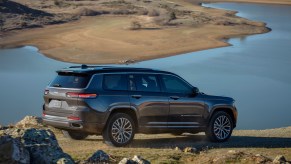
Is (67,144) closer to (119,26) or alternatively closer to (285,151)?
(285,151)

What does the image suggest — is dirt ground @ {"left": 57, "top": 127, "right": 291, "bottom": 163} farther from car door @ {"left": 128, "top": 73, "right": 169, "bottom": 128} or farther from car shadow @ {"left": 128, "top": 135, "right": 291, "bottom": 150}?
car door @ {"left": 128, "top": 73, "right": 169, "bottom": 128}

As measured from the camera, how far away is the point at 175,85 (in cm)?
1236

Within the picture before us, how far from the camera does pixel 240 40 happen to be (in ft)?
177

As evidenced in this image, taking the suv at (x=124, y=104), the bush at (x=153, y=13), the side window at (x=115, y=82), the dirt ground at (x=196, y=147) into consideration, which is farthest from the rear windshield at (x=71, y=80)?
the bush at (x=153, y=13)

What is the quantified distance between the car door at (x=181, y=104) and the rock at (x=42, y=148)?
14.8 feet

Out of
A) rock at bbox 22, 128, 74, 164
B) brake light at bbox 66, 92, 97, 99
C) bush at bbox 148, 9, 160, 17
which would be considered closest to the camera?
rock at bbox 22, 128, 74, 164

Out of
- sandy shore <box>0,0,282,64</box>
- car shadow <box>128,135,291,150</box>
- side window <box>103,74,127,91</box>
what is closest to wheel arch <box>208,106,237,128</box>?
car shadow <box>128,135,291,150</box>

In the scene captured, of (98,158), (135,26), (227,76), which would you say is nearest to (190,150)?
(98,158)

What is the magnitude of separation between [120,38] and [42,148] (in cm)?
4236

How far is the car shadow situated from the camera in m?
12.0

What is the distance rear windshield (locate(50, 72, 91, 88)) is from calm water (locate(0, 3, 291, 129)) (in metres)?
11.1

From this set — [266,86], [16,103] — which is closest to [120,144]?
[16,103]

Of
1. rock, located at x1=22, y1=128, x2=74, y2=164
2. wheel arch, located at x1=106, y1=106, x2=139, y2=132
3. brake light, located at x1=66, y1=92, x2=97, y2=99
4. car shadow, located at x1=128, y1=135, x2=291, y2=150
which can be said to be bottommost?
car shadow, located at x1=128, y1=135, x2=291, y2=150

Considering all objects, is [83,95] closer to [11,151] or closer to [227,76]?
[11,151]
